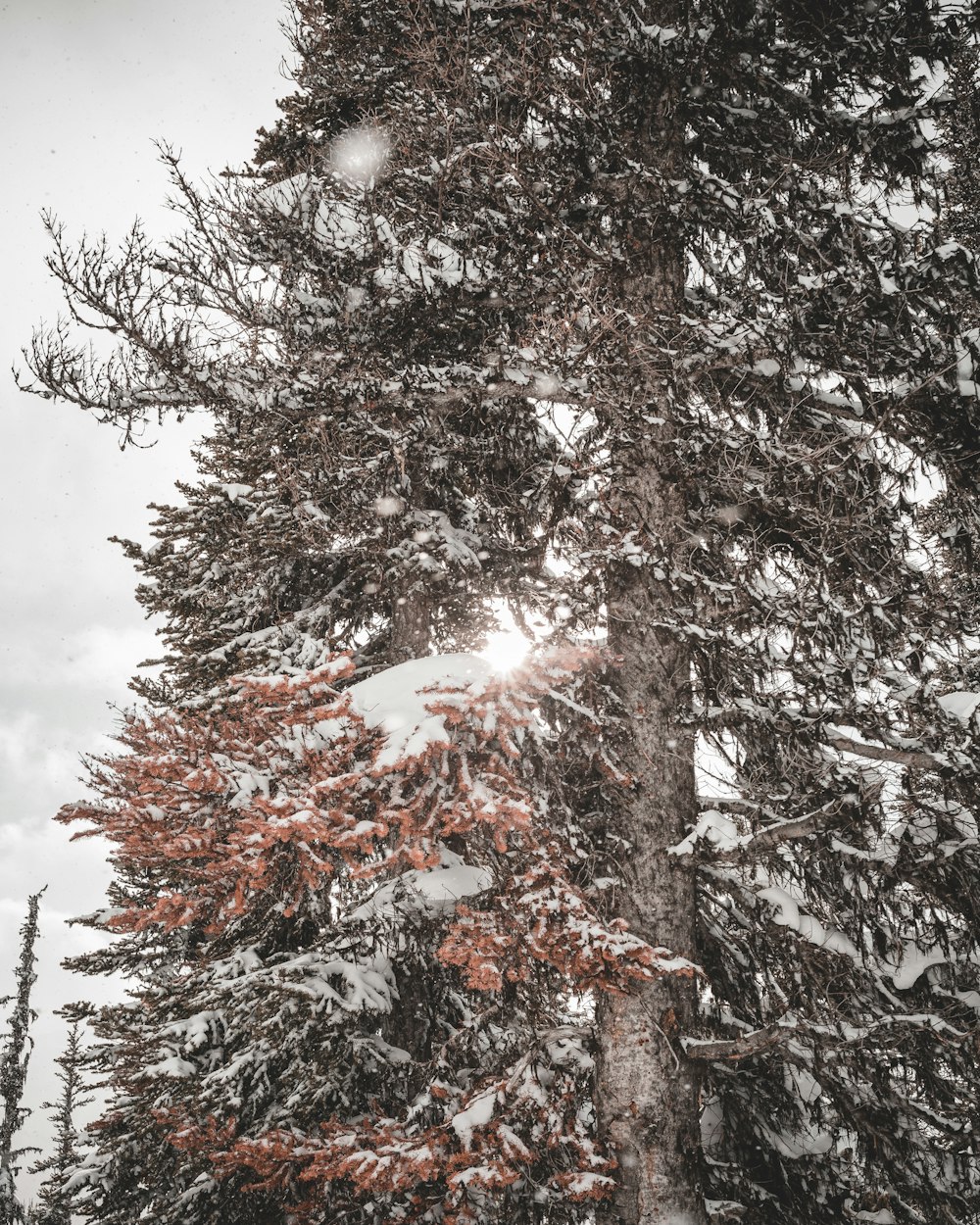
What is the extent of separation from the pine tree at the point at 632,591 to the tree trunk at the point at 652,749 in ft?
0.08

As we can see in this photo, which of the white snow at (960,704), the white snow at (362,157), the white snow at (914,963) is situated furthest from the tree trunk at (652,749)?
the white snow at (362,157)

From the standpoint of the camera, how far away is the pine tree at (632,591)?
145 inches

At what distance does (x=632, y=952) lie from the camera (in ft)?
11.0

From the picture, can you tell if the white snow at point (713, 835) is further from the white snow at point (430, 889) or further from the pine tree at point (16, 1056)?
the pine tree at point (16, 1056)

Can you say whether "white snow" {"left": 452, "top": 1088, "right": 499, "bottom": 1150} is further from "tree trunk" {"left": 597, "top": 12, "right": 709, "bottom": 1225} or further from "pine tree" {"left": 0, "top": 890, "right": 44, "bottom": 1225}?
"pine tree" {"left": 0, "top": 890, "right": 44, "bottom": 1225}

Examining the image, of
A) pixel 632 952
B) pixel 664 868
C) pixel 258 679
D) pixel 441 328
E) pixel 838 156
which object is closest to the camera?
pixel 258 679

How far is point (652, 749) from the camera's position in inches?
175

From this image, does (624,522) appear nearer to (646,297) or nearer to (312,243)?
(646,297)

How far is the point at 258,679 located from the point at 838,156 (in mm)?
4939

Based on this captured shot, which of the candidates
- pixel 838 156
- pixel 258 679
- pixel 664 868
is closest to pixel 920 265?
pixel 838 156

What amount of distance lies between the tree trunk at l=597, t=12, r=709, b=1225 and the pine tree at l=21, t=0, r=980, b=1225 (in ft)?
0.08

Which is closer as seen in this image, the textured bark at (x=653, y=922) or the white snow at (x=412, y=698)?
the white snow at (x=412, y=698)

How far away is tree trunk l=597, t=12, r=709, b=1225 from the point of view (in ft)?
12.4

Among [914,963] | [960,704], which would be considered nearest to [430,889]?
[914,963]
